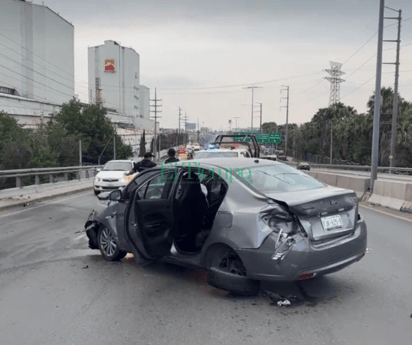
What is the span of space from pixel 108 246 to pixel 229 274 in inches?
105

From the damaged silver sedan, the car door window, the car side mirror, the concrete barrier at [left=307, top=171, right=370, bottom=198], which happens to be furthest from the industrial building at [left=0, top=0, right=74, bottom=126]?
the damaged silver sedan

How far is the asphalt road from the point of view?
4266 millimetres

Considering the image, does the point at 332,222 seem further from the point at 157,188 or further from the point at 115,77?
the point at 115,77

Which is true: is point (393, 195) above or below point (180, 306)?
above

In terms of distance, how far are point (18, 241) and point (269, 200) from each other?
6134mm

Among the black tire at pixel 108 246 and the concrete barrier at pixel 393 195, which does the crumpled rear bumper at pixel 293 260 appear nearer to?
the black tire at pixel 108 246

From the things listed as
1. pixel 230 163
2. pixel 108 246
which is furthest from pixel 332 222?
pixel 108 246

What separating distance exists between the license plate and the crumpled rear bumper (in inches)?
6.8

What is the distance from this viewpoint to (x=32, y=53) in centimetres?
7444

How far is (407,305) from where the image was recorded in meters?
5.02

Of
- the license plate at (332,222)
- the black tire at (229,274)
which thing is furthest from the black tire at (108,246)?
the license plate at (332,222)

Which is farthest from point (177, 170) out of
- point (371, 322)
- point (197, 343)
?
point (371, 322)

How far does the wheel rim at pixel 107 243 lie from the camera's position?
702 cm

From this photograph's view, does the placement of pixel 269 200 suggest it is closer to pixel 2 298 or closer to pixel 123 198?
pixel 123 198
